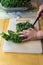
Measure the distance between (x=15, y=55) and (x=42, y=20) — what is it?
1.39 feet

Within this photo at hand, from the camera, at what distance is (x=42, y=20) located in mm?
1133

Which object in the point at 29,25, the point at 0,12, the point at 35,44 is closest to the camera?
the point at 35,44

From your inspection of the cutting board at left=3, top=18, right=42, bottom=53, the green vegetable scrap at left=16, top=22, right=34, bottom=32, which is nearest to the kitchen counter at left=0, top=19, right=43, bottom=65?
the cutting board at left=3, top=18, right=42, bottom=53

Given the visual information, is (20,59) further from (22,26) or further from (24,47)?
(22,26)

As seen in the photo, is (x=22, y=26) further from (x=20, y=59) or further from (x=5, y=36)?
(x=20, y=59)

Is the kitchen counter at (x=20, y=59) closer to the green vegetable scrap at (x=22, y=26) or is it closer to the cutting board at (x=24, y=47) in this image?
the cutting board at (x=24, y=47)

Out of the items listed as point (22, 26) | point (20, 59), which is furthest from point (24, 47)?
point (22, 26)

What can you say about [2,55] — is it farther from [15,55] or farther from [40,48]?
[40,48]

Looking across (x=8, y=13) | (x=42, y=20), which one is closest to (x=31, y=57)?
(x=42, y=20)

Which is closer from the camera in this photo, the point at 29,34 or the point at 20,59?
the point at 20,59

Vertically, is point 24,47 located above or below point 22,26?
below

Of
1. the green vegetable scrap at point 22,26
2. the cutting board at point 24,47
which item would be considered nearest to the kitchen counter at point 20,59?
the cutting board at point 24,47

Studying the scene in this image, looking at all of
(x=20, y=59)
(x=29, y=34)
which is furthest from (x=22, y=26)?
(x=20, y=59)

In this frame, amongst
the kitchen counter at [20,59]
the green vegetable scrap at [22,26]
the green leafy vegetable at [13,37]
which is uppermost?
the green vegetable scrap at [22,26]
